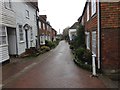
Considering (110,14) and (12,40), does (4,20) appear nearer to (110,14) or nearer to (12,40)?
(12,40)

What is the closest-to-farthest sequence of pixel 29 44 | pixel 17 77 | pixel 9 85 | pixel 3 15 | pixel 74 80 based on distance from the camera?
pixel 9 85 → pixel 74 80 → pixel 17 77 → pixel 3 15 → pixel 29 44

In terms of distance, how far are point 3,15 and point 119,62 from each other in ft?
29.0

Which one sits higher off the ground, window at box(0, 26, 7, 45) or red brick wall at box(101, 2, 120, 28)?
red brick wall at box(101, 2, 120, 28)

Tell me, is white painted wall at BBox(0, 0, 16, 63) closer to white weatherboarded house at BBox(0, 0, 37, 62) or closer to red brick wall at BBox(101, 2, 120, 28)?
white weatherboarded house at BBox(0, 0, 37, 62)

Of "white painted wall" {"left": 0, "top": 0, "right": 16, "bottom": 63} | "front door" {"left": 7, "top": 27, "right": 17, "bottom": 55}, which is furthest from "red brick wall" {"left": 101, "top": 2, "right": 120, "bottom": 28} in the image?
"front door" {"left": 7, "top": 27, "right": 17, "bottom": 55}

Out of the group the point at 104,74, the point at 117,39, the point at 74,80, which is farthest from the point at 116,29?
the point at 74,80

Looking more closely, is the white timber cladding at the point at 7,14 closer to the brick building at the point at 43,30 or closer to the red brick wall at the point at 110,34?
the red brick wall at the point at 110,34

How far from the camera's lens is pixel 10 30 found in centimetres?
1666

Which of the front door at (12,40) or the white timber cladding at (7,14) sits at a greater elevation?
the white timber cladding at (7,14)

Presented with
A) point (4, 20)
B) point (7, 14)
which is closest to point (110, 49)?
point (4, 20)

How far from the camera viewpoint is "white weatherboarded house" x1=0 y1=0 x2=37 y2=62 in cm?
1300

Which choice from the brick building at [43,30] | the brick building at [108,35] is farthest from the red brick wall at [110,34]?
the brick building at [43,30]

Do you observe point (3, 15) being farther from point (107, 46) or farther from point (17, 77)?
point (107, 46)

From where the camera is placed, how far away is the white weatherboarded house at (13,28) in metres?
13.0
